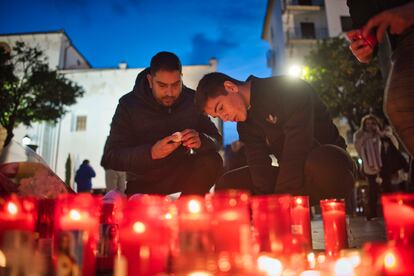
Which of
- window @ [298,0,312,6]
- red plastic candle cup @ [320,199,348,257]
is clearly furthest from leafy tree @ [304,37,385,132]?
red plastic candle cup @ [320,199,348,257]

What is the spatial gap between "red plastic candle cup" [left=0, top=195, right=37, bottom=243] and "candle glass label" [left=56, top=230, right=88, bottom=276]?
0.53ft

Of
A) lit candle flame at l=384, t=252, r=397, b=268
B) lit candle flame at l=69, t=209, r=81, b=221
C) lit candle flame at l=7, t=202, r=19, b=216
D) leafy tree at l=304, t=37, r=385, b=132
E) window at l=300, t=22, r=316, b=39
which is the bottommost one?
lit candle flame at l=384, t=252, r=397, b=268

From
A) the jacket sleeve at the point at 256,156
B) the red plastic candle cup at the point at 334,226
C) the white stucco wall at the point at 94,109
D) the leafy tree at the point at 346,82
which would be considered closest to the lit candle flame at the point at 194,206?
the red plastic candle cup at the point at 334,226

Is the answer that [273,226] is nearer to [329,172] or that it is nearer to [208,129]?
[329,172]

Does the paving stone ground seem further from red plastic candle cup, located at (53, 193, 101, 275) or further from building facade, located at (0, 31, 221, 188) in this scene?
building facade, located at (0, 31, 221, 188)

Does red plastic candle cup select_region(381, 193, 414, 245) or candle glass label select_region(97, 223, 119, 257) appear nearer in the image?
red plastic candle cup select_region(381, 193, 414, 245)

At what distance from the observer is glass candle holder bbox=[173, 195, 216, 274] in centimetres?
90

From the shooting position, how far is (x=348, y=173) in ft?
8.24

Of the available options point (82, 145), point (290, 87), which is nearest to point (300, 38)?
point (82, 145)

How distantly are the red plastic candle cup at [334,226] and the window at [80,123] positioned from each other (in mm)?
21753

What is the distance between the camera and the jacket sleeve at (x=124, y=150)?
2975mm

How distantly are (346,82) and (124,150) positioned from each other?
511 inches

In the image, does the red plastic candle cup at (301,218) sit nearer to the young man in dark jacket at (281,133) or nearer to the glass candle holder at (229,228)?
the glass candle holder at (229,228)

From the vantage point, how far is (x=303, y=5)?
957 inches
